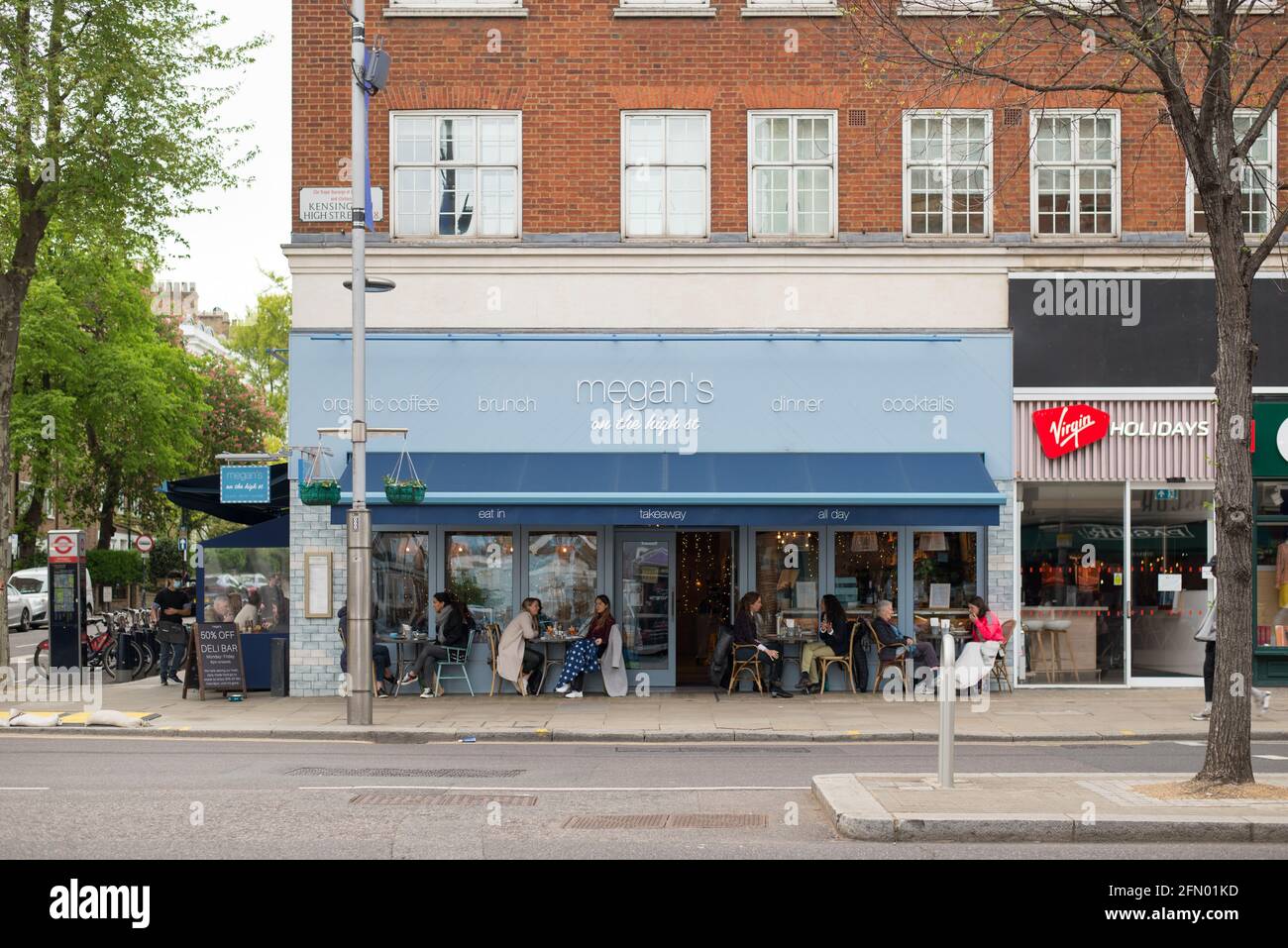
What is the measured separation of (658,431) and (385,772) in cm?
840

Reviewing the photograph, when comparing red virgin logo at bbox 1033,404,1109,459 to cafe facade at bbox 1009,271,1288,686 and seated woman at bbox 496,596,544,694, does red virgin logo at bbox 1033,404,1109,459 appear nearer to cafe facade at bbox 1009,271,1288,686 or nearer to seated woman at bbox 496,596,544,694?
cafe facade at bbox 1009,271,1288,686

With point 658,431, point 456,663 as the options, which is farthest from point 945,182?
point 456,663

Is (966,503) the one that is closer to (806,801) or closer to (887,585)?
(887,585)

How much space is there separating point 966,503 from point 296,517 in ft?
32.1

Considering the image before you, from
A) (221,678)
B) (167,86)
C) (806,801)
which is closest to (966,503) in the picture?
(806,801)

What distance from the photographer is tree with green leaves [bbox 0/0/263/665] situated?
20.0 metres

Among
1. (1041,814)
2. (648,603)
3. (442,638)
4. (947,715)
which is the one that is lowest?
(1041,814)

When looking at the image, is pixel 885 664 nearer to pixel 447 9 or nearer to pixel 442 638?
pixel 442 638

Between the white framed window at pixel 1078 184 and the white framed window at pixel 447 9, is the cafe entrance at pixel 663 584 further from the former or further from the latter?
the white framed window at pixel 447 9

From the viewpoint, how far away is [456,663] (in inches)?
768

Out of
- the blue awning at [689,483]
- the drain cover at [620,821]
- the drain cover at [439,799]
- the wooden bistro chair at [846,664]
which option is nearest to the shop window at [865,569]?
the wooden bistro chair at [846,664]

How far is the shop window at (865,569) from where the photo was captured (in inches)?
779

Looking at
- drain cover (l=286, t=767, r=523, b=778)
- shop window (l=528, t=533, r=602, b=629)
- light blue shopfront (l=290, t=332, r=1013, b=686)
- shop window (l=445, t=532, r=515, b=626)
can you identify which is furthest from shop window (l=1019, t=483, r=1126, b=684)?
drain cover (l=286, t=767, r=523, b=778)

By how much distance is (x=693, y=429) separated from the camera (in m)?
19.7
